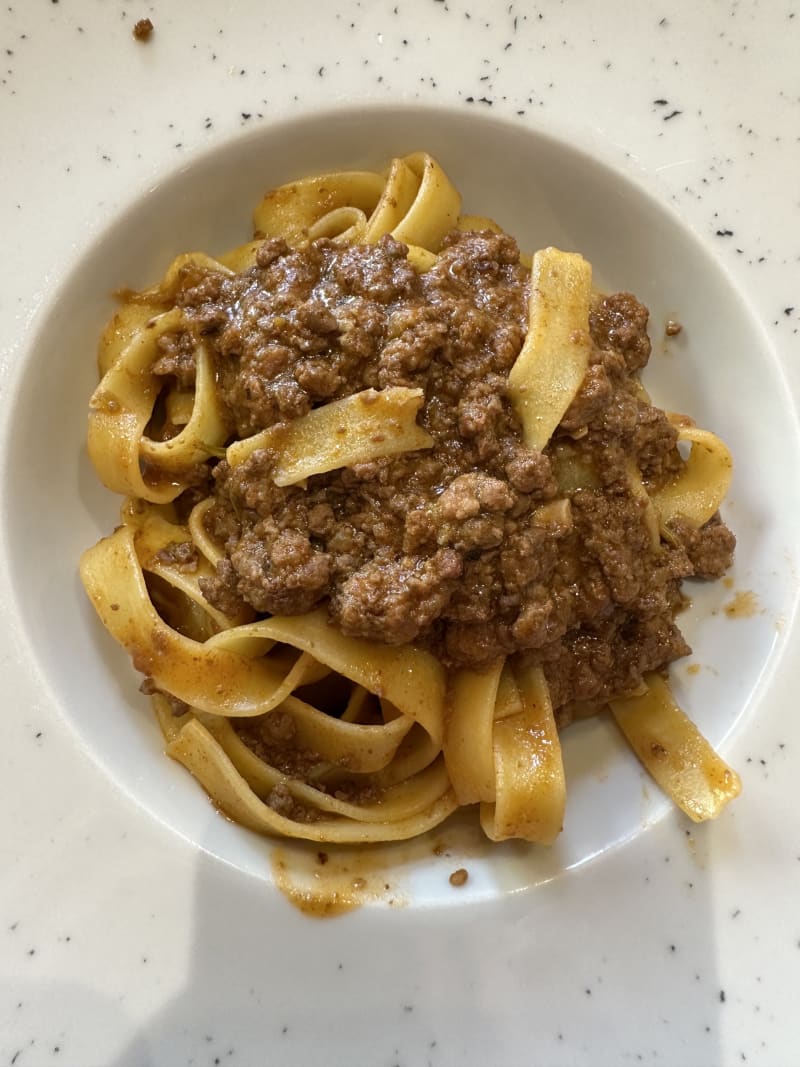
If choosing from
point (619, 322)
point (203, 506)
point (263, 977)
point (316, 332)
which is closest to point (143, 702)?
point (203, 506)

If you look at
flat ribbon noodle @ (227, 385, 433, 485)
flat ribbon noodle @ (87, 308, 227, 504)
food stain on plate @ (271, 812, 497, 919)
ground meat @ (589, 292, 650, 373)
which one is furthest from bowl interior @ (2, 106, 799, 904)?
flat ribbon noodle @ (227, 385, 433, 485)

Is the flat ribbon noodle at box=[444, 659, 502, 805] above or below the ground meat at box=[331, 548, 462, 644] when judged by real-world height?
below

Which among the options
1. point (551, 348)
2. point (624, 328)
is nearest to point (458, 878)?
point (551, 348)

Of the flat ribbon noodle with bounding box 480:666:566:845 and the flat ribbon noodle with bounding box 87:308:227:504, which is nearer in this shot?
the flat ribbon noodle with bounding box 480:666:566:845

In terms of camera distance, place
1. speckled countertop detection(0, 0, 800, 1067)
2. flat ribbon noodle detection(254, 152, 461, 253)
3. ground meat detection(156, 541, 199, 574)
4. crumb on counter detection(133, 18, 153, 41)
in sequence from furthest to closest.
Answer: flat ribbon noodle detection(254, 152, 461, 253)
ground meat detection(156, 541, 199, 574)
crumb on counter detection(133, 18, 153, 41)
speckled countertop detection(0, 0, 800, 1067)

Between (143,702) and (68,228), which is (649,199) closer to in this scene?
Result: (68,228)

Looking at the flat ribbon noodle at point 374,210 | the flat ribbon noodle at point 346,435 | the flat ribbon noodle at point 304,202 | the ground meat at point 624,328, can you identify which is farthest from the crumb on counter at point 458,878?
the flat ribbon noodle at point 304,202

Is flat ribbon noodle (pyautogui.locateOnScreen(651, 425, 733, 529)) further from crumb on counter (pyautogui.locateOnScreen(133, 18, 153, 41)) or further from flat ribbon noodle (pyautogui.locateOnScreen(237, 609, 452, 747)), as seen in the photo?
crumb on counter (pyautogui.locateOnScreen(133, 18, 153, 41))

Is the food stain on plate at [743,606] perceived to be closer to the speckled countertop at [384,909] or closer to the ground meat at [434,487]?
the speckled countertop at [384,909]
